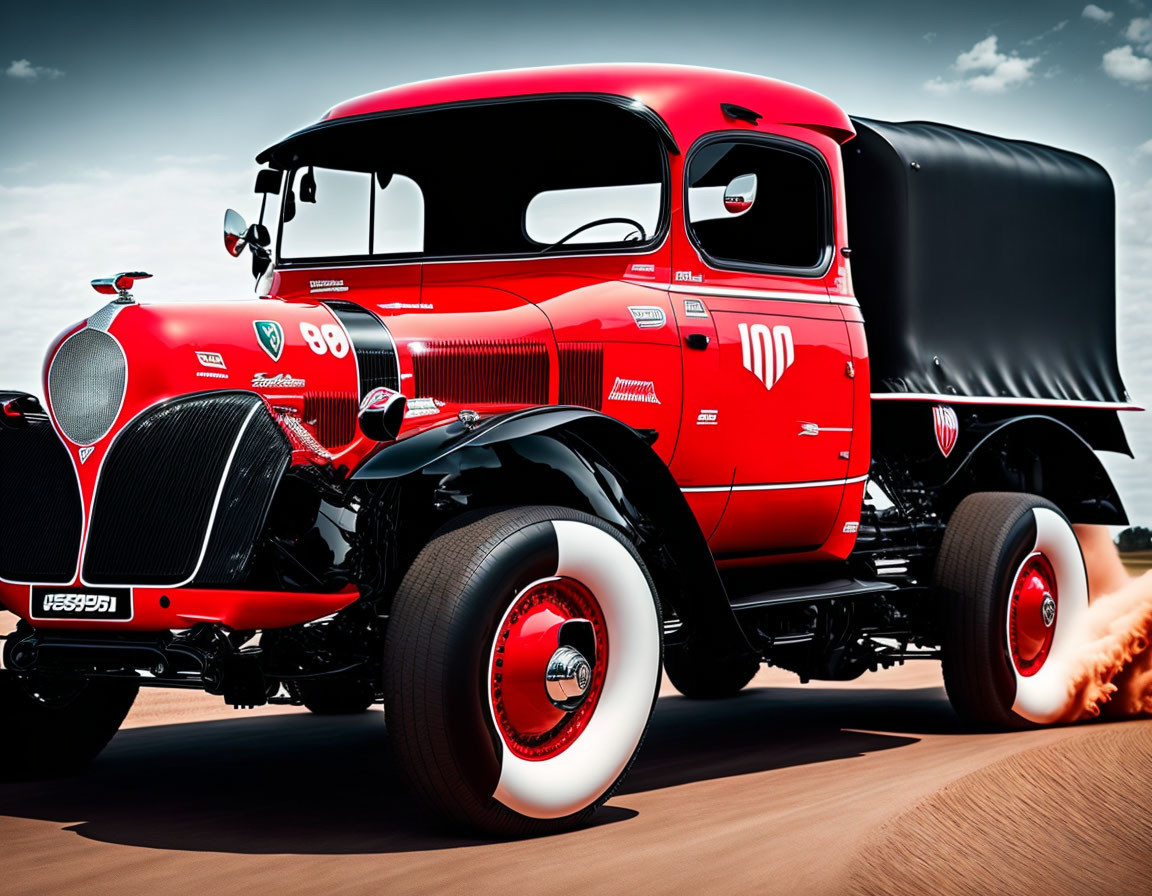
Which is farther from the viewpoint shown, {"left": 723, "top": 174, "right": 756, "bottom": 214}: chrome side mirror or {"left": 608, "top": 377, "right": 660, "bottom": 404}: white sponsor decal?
{"left": 723, "top": 174, "right": 756, "bottom": 214}: chrome side mirror

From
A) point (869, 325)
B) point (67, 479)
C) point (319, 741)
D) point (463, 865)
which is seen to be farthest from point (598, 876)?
point (869, 325)

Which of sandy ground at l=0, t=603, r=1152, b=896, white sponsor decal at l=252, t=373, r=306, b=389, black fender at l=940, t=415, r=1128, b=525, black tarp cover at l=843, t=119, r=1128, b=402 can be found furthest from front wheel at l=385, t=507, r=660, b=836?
black fender at l=940, t=415, r=1128, b=525

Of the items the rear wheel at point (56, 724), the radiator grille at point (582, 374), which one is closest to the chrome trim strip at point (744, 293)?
the radiator grille at point (582, 374)

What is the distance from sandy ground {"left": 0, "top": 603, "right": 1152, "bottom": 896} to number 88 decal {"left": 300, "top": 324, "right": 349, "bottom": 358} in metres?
1.65

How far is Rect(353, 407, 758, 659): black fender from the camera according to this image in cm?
564

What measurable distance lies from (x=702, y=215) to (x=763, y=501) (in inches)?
49.6

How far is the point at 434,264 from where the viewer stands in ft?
22.5

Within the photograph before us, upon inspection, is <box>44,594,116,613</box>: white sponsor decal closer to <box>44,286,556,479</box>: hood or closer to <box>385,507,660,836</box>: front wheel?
<box>44,286,556,479</box>: hood

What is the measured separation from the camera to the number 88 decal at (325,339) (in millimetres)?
5855

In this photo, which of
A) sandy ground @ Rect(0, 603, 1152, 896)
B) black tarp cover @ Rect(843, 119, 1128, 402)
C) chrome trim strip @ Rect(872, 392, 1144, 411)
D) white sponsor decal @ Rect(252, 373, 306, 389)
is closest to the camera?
sandy ground @ Rect(0, 603, 1152, 896)

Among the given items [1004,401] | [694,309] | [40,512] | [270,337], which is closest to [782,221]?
[694,309]

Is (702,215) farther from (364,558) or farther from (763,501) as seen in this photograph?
(364,558)

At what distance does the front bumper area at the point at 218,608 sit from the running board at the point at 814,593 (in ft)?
6.15

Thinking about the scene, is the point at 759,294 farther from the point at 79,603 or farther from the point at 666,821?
the point at 79,603
